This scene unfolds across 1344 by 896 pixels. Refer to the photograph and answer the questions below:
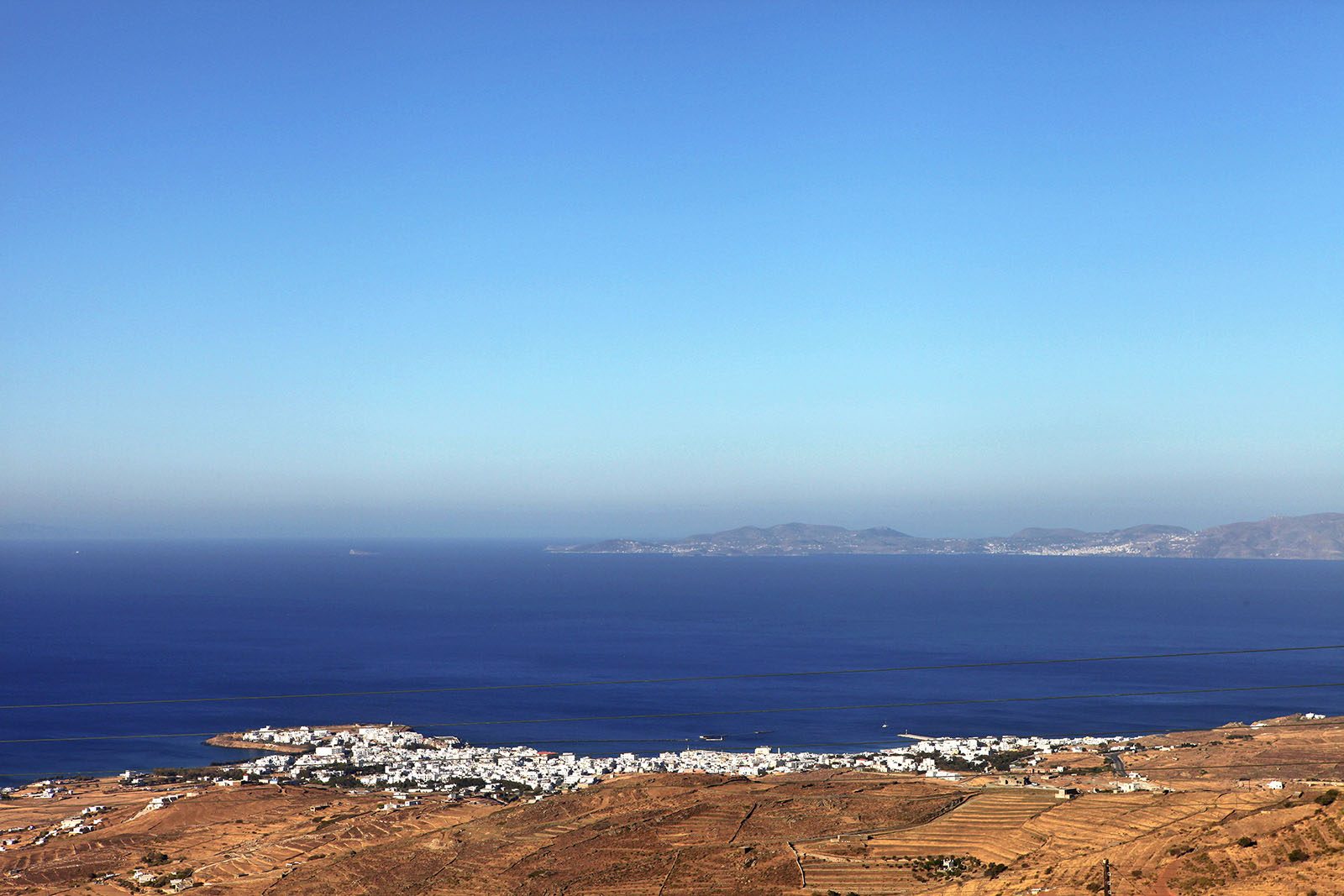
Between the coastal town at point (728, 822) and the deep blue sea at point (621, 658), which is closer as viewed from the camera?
the coastal town at point (728, 822)

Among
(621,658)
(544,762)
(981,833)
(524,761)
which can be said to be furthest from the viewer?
(621,658)

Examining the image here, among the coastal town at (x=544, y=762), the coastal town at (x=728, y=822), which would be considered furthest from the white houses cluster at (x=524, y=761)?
the coastal town at (x=728, y=822)

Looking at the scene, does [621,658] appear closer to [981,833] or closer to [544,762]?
[544,762]

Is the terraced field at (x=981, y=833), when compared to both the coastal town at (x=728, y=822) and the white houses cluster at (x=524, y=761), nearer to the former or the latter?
the coastal town at (x=728, y=822)

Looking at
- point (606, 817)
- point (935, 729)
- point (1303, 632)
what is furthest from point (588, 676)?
point (1303, 632)

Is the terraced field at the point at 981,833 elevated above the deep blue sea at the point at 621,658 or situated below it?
above

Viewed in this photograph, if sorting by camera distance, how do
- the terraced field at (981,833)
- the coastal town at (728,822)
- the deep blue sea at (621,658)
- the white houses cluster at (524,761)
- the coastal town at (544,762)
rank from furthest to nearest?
the deep blue sea at (621,658), the white houses cluster at (524,761), the coastal town at (544,762), the terraced field at (981,833), the coastal town at (728,822)

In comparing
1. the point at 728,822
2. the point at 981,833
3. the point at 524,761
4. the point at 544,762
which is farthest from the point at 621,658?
the point at 981,833

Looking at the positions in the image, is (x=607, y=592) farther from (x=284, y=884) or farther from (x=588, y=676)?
(x=284, y=884)

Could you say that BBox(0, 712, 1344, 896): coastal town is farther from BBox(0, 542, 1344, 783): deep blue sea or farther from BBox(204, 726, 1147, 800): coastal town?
BBox(0, 542, 1344, 783): deep blue sea

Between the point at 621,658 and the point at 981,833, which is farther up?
the point at 981,833
